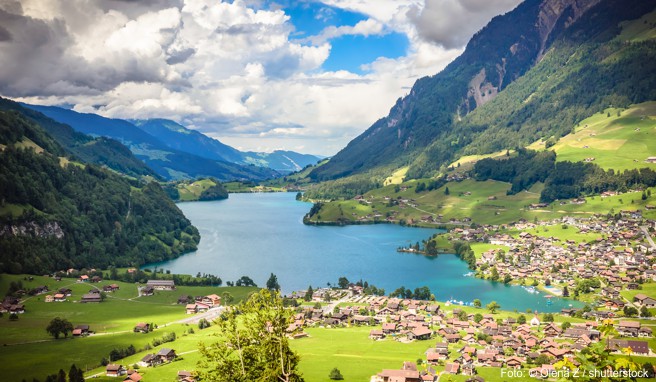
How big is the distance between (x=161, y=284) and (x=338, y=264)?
4630cm

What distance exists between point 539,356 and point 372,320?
29.8 metres

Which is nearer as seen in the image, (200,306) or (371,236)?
(200,306)

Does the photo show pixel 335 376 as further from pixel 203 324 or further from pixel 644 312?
pixel 644 312

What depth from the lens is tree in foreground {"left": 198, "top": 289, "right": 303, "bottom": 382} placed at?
2483 centimetres

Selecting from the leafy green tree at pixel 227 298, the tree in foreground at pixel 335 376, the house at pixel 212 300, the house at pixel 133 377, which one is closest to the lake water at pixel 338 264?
the leafy green tree at pixel 227 298

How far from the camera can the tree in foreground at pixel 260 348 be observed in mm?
24828

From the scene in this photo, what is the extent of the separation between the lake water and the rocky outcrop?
27.3m

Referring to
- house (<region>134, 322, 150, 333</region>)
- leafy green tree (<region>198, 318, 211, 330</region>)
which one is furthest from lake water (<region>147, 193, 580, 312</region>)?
house (<region>134, 322, 150, 333</region>)

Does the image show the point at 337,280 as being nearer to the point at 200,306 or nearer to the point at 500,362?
the point at 200,306

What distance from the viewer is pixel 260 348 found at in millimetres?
26328

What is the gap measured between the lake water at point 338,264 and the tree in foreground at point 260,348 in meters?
81.9

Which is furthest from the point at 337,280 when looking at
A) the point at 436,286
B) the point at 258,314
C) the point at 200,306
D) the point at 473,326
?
the point at 258,314

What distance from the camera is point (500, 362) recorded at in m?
65.1

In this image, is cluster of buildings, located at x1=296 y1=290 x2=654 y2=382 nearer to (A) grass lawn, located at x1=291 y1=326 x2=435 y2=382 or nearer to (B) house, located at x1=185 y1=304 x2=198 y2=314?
(A) grass lawn, located at x1=291 y1=326 x2=435 y2=382
